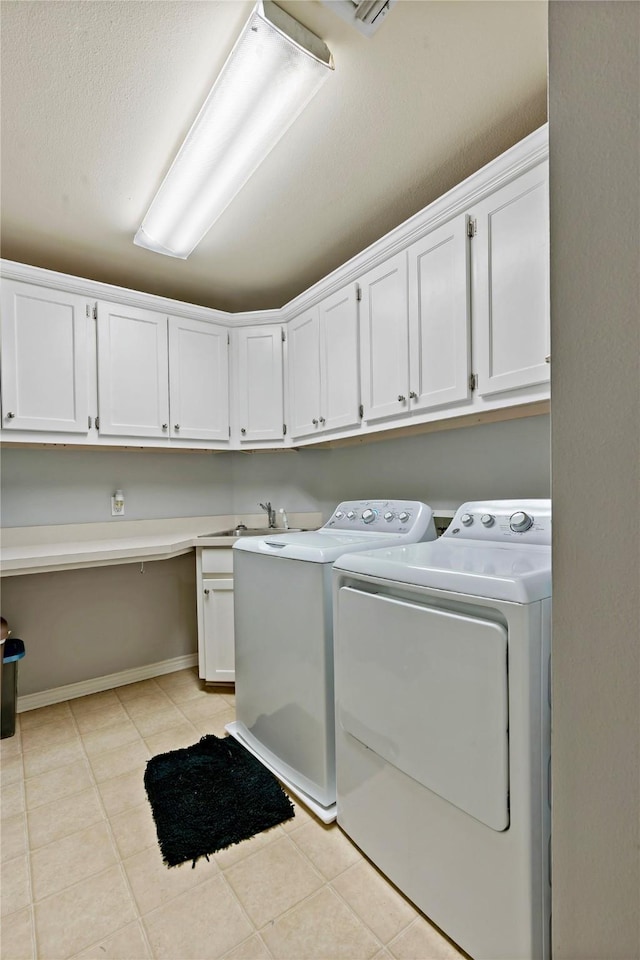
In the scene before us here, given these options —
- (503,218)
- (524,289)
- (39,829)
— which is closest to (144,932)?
(39,829)

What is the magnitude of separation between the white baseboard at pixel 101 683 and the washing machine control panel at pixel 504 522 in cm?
217

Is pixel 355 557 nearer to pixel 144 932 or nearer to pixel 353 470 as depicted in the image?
pixel 144 932

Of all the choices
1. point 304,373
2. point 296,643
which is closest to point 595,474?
point 296,643

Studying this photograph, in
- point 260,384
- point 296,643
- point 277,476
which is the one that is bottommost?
point 296,643

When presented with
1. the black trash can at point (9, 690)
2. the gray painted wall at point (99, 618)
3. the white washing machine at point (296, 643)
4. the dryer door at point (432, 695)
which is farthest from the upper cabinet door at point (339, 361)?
the black trash can at point (9, 690)

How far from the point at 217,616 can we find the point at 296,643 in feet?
3.55

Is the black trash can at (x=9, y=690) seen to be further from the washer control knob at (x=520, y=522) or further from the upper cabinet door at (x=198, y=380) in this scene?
the washer control knob at (x=520, y=522)

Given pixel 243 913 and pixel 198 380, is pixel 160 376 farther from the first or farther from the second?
pixel 243 913

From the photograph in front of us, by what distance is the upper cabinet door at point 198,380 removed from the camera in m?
2.87

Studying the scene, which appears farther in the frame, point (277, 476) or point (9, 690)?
point (277, 476)

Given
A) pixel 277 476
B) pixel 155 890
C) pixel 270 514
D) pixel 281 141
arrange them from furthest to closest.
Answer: pixel 277 476
pixel 270 514
pixel 281 141
pixel 155 890

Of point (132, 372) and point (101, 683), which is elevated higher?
point (132, 372)

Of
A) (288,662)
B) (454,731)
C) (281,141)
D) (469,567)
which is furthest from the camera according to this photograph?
(288,662)

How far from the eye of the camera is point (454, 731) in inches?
47.1
